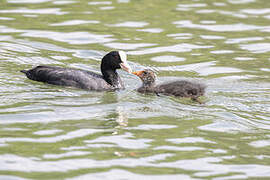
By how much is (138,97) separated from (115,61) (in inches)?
52.6

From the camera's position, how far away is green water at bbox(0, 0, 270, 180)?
8250 mm

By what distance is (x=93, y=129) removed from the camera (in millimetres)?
9500

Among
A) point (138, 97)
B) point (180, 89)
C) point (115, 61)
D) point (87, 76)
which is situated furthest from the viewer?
point (115, 61)

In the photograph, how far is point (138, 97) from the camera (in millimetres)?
11734

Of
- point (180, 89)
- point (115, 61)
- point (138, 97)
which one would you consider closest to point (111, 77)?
point (115, 61)

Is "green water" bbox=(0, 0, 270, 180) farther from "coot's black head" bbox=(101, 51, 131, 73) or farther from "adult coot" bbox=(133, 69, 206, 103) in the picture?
"coot's black head" bbox=(101, 51, 131, 73)

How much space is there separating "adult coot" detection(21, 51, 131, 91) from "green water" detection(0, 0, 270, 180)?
27cm

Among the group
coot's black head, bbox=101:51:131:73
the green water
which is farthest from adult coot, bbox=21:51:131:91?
the green water

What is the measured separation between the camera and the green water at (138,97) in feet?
27.1

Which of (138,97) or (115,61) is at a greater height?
(115,61)

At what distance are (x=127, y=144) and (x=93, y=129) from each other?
2.76ft

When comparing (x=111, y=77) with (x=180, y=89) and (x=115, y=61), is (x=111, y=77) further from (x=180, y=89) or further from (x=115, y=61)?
(x=180, y=89)

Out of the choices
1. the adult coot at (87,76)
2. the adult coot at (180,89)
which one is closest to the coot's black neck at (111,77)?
the adult coot at (87,76)

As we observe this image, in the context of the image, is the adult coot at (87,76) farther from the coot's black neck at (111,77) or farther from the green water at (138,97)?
the green water at (138,97)
